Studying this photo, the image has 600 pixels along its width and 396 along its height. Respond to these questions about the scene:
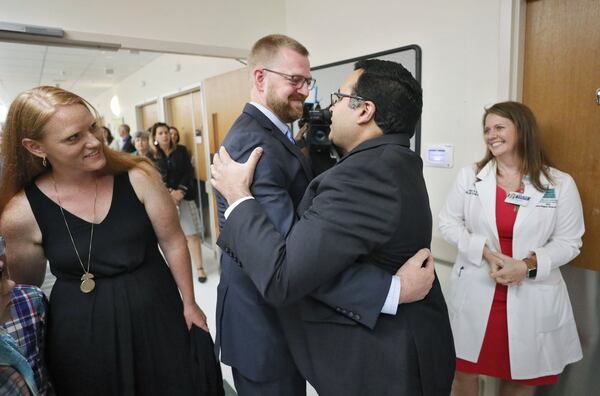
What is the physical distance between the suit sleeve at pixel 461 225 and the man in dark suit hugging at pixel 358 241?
72 cm

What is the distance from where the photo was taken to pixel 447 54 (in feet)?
6.10

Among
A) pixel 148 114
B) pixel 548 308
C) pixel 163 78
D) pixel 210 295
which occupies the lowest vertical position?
pixel 210 295

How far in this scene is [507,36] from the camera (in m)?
1.62

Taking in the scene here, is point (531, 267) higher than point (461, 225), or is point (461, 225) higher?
point (461, 225)

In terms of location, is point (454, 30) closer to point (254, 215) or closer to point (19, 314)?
point (254, 215)

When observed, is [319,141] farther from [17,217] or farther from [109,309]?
[17,217]

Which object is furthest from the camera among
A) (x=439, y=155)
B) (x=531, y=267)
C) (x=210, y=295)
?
(x=210, y=295)

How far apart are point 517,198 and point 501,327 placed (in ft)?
1.83

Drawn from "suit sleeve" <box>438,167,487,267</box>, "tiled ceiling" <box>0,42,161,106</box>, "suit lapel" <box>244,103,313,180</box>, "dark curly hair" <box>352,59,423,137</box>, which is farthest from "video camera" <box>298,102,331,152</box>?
"tiled ceiling" <box>0,42,161,106</box>

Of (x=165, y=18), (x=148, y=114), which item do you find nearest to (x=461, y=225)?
(x=165, y=18)

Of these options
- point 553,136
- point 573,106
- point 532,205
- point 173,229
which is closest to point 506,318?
point 532,205

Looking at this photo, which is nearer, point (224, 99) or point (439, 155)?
point (439, 155)

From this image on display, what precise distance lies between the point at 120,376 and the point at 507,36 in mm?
2032

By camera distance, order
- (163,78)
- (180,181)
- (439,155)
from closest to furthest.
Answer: (439,155), (180,181), (163,78)
